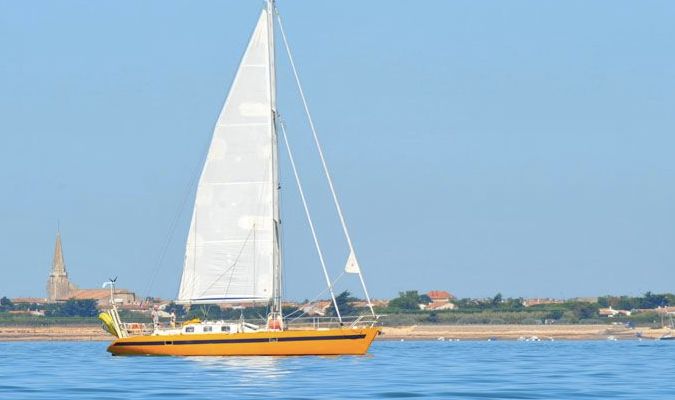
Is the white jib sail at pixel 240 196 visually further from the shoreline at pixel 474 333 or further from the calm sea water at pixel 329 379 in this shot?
the shoreline at pixel 474 333

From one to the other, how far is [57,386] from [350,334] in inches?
799

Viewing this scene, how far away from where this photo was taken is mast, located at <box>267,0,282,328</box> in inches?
2785

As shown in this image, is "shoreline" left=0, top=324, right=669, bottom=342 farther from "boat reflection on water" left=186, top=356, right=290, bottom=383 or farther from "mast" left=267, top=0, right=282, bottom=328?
"boat reflection on water" left=186, top=356, right=290, bottom=383

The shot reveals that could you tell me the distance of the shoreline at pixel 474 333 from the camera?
570ft

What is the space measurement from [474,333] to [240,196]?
11196 cm

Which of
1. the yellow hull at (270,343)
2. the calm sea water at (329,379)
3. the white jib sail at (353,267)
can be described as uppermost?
the white jib sail at (353,267)

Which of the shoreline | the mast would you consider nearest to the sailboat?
the mast

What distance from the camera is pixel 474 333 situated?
180 m

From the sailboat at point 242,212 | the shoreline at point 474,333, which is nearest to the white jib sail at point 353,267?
the sailboat at point 242,212

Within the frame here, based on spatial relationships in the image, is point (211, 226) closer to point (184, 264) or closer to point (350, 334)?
point (184, 264)

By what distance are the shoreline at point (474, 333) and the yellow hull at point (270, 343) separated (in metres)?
101

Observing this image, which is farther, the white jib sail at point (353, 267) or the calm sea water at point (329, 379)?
the white jib sail at point (353, 267)

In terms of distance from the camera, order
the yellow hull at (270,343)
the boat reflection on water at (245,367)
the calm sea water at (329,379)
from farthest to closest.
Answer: the yellow hull at (270,343), the boat reflection on water at (245,367), the calm sea water at (329,379)

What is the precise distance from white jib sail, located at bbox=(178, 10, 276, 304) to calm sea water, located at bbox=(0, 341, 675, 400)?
4.46 meters
